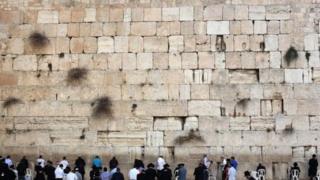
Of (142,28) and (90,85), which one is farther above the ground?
(142,28)

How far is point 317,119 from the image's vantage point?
18.3 meters

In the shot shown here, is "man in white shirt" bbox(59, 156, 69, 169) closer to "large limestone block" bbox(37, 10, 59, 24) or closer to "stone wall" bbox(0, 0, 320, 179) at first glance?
"stone wall" bbox(0, 0, 320, 179)

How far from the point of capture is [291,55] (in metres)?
18.6

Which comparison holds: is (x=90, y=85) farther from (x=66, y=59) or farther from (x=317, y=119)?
(x=317, y=119)

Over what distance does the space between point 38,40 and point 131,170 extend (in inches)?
201

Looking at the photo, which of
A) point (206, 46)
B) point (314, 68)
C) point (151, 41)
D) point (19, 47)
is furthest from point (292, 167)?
point (19, 47)

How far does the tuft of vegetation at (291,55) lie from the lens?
60.9ft

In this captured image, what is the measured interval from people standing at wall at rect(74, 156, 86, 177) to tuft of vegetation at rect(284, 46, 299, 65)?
20.7ft

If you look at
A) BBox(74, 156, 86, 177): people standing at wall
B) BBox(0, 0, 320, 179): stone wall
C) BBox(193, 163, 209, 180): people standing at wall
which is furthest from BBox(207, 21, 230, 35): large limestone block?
BBox(74, 156, 86, 177): people standing at wall

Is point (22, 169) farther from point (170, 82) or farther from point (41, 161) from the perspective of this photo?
point (170, 82)

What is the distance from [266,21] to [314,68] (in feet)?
6.15

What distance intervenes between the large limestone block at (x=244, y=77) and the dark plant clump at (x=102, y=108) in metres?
3.49

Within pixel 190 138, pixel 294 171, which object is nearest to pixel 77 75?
pixel 190 138

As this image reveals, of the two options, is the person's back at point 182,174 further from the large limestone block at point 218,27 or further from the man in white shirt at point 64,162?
the large limestone block at point 218,27
